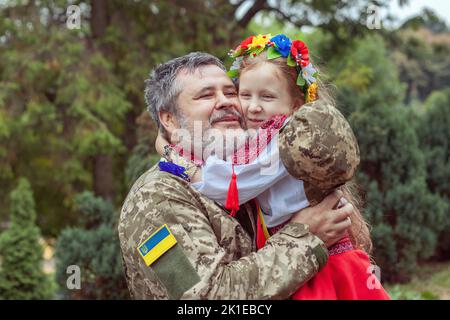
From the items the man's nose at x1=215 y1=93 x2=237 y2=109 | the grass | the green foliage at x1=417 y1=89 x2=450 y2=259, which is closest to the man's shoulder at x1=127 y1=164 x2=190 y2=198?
the man's nose at x1=215 y1=93 x2=237 y2=109

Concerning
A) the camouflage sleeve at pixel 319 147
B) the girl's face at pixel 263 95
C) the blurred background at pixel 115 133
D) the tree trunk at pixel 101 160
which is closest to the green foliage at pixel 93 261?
the blurred background at pixel 115 133

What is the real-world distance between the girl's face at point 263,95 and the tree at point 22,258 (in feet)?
17.2

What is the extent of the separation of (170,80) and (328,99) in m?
0.78

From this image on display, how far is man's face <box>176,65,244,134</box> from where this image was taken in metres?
2.62

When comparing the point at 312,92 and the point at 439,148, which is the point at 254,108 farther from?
the point at 439,148

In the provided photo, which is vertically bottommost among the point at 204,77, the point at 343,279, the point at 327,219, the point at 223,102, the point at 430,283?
the point at 430,283

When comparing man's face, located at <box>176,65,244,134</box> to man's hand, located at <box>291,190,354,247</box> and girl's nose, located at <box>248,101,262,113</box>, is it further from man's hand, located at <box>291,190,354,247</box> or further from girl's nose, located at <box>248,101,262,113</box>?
man's hand, located at <box>291,190,354,247</box>

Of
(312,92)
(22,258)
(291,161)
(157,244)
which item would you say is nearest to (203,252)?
(157,244)

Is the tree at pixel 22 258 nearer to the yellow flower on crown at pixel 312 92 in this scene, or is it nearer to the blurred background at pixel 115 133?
the blurred background at pixel 115 133

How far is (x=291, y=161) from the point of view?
2131 millimetres

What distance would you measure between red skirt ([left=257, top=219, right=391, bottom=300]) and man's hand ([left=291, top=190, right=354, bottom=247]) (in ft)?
0.27

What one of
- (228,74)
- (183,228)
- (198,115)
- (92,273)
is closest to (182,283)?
(183,228)
